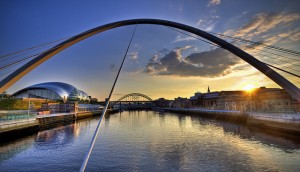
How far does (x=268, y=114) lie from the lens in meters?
33.0

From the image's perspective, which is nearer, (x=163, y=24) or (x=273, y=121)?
(x=163, y=24)

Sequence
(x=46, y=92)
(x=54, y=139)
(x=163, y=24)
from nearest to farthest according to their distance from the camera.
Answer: (x=163, y=24)
(x=54, y=139)
(x=46, y=92)

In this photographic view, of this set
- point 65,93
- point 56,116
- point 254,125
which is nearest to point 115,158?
point 254,125

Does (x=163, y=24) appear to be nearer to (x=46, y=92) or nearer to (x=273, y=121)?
(x=273, y=121)

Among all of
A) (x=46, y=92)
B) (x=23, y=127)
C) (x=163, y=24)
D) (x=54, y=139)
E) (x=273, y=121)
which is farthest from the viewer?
(x=46, y=92)

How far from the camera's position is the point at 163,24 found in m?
15.8

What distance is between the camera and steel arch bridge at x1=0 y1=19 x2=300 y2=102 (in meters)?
8.55

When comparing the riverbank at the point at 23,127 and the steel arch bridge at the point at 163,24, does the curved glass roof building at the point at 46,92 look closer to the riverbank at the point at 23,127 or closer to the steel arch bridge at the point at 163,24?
the riverbank at the point at 23,127

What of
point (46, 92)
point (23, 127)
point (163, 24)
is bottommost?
point (23, 127)

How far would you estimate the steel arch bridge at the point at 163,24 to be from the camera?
28.1 feet

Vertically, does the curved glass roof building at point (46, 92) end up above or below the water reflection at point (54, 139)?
above

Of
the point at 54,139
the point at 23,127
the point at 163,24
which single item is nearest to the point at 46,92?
the point at 23,127

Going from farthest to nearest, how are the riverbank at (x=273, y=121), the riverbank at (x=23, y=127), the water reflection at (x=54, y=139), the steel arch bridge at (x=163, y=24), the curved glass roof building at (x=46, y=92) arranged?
the curved glass roof building at (x=46, y=92) < the riverbank at (x=273, y=121) < the riverbank at (x=23, y=127) < the water reflection at (x=54, y=139) < the steel arch bridge at (x=163, y=24)

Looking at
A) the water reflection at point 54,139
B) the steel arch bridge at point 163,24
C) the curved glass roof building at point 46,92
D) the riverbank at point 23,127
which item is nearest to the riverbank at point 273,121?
the steel arch bridge at point 163,24
